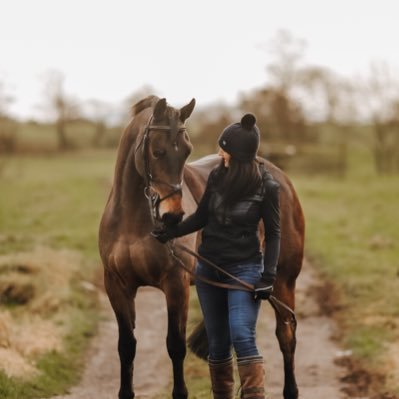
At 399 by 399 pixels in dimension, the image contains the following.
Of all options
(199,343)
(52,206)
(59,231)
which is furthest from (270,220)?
(52,206)

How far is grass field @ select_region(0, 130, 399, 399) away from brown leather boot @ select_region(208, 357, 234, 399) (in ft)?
4.48

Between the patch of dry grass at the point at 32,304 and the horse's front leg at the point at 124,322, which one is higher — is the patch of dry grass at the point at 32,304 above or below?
below

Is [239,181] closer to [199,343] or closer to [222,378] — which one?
[222,378]

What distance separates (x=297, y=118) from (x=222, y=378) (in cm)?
4167

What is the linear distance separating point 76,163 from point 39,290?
36.0 m

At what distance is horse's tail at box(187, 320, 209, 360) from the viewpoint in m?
6.16

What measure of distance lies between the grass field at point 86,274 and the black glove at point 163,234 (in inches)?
73.9

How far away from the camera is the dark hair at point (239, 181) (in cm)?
437

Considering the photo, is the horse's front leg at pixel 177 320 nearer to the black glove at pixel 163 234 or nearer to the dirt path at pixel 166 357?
the black glove at pixel 163 234

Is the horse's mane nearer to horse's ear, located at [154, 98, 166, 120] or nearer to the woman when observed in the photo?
horse's ear, located at [154, 98, 166, 120]

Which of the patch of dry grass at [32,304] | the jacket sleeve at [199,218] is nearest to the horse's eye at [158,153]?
the jacket sleeve at [199,218]

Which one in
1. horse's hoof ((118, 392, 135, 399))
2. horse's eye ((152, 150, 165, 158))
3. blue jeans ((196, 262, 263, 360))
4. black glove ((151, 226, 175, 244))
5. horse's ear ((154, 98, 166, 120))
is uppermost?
horse's ear ((154, 98, 166, 120))

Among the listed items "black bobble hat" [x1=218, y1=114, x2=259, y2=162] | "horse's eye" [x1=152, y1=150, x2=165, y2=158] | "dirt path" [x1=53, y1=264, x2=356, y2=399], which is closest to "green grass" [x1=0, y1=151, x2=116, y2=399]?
"dirt path" [x1=53, y1=264, x2=356, y2=399]

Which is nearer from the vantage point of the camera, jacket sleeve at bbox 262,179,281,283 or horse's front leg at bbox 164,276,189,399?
jacket sleeve at bbox 262,179,281,283
